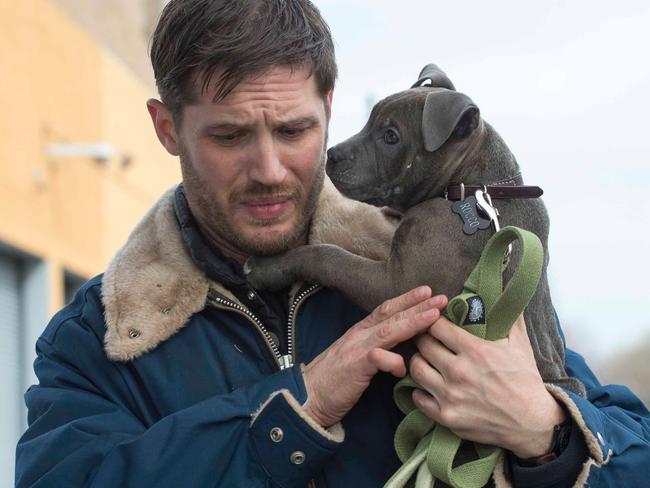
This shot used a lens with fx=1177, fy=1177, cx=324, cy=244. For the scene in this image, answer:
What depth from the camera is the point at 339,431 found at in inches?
139

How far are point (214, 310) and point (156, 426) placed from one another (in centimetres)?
51

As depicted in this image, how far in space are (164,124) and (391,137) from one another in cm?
84

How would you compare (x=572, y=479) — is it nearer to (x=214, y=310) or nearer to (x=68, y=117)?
(x=214, y=310)

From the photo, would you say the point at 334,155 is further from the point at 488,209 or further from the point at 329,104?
the point at 488,209

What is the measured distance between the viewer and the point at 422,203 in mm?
3998

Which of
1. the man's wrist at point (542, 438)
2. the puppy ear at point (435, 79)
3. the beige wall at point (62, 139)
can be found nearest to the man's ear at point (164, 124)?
the puppy ear at point (435, 79)

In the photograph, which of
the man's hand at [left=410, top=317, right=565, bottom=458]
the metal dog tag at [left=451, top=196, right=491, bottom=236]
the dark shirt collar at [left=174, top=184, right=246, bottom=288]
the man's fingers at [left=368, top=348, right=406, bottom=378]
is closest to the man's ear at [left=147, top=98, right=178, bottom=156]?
the dark shirt collar at [left=174, top=184, right=246, bottom=288]

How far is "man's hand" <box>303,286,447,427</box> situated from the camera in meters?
3.49

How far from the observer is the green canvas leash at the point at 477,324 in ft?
11.3

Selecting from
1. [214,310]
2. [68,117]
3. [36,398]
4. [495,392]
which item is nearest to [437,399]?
[495,392]

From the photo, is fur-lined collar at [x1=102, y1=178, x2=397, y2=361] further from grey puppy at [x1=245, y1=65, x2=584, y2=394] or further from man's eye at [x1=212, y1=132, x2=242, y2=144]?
man's eye at [x1=212, y1=132, x2=242, y2=144]

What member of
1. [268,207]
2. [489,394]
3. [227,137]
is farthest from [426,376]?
[227,137]

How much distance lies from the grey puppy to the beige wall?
27.9 feet

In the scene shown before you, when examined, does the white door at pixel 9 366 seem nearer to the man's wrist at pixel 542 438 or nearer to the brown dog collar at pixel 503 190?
the brown dog collar at pixel 503 190
